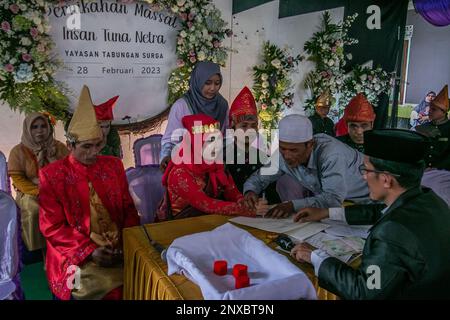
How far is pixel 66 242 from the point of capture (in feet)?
7.64

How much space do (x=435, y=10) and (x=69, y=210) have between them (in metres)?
6.66

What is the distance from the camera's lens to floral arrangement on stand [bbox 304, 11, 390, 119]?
6094mm

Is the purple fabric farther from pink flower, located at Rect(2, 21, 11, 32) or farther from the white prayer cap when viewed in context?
pink flower, located at Rect(2, 21, 11, 32)

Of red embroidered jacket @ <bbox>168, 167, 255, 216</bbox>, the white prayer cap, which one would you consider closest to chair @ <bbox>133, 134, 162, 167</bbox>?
red embroidered jacket @ <bbox>168, 167, 255, 216</bbox>

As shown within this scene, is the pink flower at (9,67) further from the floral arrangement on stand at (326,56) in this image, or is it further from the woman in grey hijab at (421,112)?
the woman in grey hijab at (421,112)

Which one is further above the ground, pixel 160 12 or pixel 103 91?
pixel 160 12

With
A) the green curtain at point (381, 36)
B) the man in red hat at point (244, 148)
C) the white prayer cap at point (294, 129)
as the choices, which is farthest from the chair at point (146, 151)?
the green curtain at point (381, 36)

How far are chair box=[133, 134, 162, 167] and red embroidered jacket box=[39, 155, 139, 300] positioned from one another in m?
1.33

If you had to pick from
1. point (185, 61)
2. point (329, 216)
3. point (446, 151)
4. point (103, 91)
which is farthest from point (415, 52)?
point (329, 216)

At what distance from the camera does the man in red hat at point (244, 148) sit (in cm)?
334

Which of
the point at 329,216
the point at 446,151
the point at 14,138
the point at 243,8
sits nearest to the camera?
the point at 329,216

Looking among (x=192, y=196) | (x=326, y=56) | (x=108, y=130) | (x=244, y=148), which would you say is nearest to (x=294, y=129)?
(x=192, y=196)
